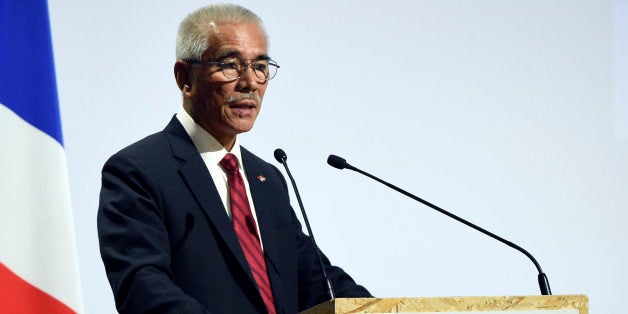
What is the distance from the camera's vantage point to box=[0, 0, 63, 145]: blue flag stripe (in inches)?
123

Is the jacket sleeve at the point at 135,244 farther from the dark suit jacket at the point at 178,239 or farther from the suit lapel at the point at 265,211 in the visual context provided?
the suit lapel at the point at 265,211

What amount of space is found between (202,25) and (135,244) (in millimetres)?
724

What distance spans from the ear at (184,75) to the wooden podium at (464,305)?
928 millimetres

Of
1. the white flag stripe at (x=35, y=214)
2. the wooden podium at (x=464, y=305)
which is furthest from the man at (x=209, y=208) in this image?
the white flag stripe at (x=35, y=214)

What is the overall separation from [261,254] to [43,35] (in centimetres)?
116

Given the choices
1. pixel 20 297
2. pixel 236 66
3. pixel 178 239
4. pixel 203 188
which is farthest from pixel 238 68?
pixel 20 297

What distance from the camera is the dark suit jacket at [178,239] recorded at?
7.73 ft

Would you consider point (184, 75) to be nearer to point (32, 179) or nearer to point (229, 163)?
point (229, 163)

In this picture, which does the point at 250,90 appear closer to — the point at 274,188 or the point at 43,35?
the point at 274,188

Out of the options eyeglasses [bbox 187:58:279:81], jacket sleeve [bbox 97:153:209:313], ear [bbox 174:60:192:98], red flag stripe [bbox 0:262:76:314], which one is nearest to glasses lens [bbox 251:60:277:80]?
eyeglasses [bbox 187:58:279:81]

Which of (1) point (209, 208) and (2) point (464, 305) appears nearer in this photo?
(2) point (464, 305)

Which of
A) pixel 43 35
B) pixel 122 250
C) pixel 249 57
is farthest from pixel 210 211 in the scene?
pixel 43 35

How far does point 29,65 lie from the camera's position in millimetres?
3160

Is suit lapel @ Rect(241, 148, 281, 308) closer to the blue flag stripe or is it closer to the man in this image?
the man
